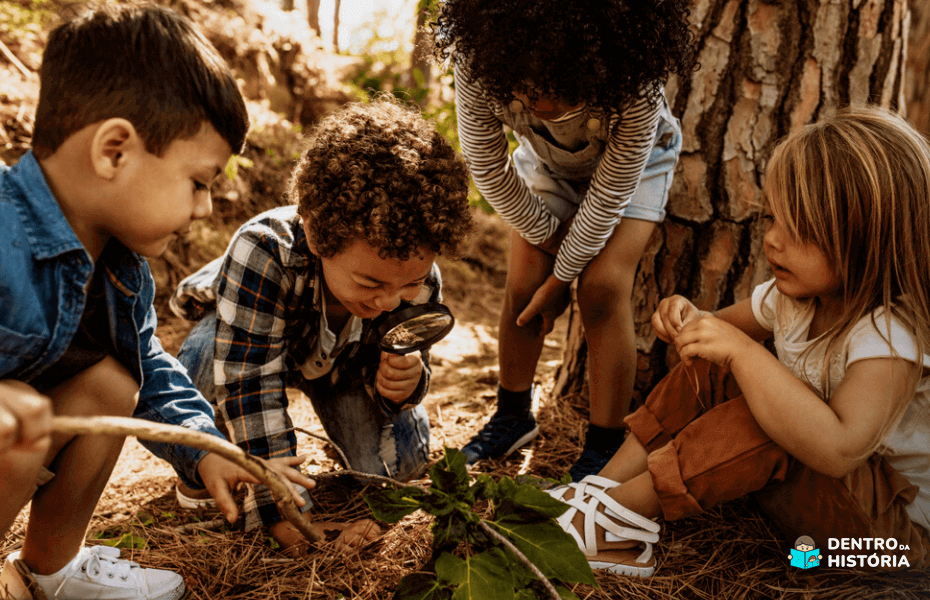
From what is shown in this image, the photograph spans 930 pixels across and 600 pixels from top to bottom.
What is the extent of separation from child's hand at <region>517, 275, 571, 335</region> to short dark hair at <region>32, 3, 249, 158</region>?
1307mm

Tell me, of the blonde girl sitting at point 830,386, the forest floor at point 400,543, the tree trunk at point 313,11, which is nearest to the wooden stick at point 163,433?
the forest floor at point 400,543

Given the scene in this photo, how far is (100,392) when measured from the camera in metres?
1.35

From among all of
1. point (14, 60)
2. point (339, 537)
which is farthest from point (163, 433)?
point (14, 60)

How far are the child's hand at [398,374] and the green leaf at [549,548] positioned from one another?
2.18 feet

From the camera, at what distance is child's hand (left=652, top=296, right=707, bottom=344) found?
1.77m

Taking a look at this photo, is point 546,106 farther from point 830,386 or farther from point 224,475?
point 224,475

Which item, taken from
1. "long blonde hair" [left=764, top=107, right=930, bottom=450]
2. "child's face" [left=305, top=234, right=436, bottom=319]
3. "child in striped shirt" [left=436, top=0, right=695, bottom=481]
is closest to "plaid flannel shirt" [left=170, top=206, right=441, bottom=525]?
"child's face" [left=305, top=234, right=436, bottom=319]

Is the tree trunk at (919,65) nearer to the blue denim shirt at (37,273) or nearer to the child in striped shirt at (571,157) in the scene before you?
the child in striped shirt at (571,157)

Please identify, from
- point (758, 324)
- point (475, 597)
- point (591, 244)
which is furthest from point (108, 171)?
point (758, 324)

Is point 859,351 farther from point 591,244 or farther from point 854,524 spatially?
point 591,244

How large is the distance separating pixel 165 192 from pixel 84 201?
16 centimetres

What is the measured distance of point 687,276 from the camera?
2.39 meters

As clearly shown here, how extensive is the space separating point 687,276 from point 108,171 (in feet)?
6.55

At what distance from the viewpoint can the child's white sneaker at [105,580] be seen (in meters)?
1.37
